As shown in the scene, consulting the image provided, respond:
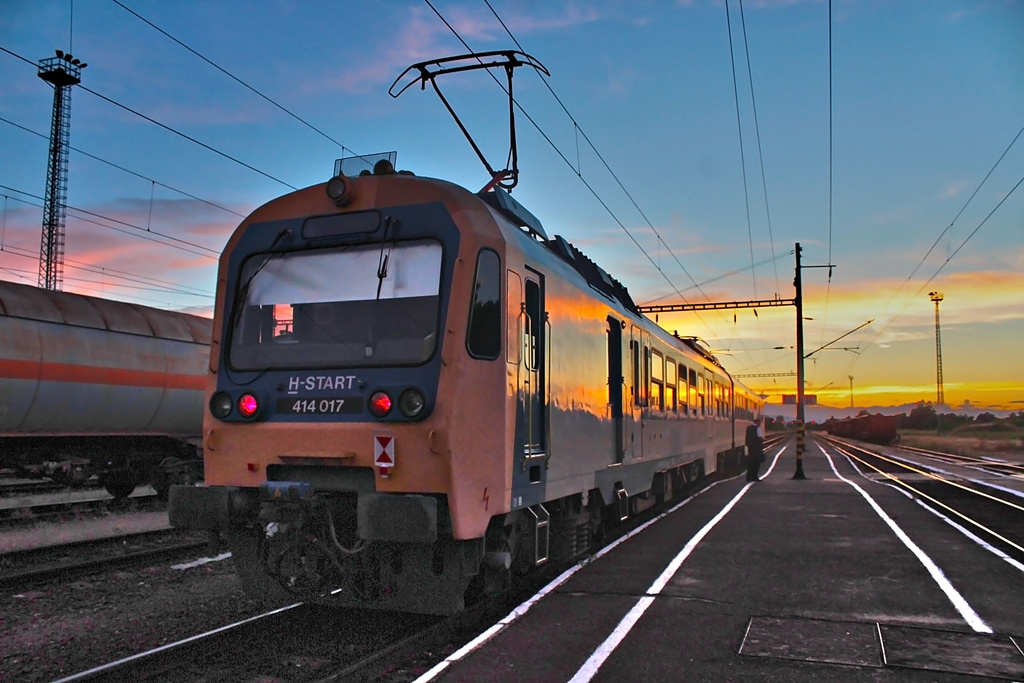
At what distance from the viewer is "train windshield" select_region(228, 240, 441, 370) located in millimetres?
6008

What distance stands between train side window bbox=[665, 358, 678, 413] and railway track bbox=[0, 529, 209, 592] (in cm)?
726

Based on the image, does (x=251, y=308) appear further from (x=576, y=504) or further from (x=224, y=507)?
(x=576, y=504)

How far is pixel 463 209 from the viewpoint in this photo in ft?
20.3

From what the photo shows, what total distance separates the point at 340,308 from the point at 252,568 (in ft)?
6.99

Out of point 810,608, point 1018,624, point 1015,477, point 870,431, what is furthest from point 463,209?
point 870,431

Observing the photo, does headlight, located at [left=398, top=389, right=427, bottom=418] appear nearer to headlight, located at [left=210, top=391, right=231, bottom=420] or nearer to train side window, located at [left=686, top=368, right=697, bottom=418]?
headlight, located at [left=210, top=391, right=231, bottom=420]

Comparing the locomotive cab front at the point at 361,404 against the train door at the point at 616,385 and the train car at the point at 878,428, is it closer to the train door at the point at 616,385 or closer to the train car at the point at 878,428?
the train door at the point at 616,385

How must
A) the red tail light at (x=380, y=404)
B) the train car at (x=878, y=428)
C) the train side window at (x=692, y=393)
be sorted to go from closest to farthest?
the red tail light at (x=380, y=404) < the train side window at (x=692, y=393) < the train car at (x=878, y=428)

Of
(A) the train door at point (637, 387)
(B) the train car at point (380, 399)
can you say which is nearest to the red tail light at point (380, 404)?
(B) the train car at point (380, 399)

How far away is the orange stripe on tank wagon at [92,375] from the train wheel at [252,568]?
7.19m

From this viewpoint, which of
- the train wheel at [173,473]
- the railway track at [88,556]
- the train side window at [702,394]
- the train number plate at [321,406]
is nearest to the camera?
the train number plate at [321,406]

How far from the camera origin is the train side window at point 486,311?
595cm

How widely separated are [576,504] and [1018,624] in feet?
12.7

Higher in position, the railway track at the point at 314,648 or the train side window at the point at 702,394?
the train side window at the point at 702,394
